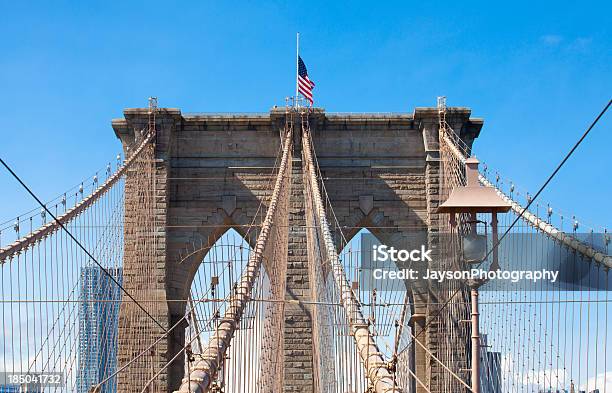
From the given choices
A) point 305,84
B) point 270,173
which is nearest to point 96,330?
point 270,173

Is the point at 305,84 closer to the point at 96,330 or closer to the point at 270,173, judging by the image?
the point at 270,173

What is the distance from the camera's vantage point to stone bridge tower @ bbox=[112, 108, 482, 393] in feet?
86.6

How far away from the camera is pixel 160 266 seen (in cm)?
2602

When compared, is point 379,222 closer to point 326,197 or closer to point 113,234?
point 326,197

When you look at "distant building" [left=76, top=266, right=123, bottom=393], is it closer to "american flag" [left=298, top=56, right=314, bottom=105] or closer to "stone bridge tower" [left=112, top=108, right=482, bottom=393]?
"stone bridge tower" [left=112, top=108, right=482, bottom=393]

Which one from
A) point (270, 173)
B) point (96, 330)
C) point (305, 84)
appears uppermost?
point (305, 84)

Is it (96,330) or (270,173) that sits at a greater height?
(270,173)

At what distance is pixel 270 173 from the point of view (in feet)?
87.9

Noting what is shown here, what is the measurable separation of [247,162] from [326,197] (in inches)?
96.2

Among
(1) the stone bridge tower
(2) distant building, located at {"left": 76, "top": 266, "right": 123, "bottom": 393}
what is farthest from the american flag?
(2) distant building, located at {"left": 76, "top": 266, "right": 123, "bottom": 393}

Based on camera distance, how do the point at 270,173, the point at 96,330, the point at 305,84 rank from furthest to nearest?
the point at 305,84 → the point at 270,173 → the point at 96,330

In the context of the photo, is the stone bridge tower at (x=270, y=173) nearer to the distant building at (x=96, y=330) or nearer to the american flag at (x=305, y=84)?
the american flag at (x=305, y=84)

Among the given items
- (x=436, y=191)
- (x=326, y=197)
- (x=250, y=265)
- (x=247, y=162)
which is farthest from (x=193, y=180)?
(x=250, y=265)

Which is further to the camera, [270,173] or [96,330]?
[270,173]
